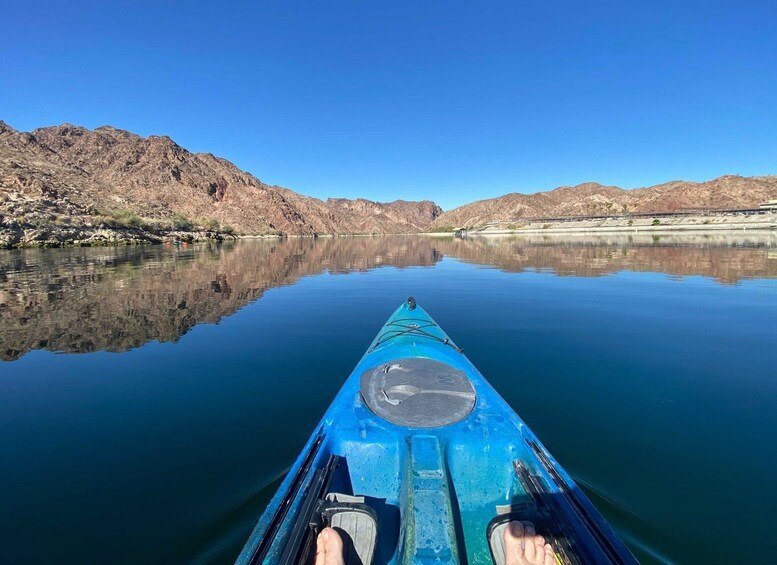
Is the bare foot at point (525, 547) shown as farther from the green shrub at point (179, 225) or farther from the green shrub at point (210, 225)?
the green shrub at point (210, 225)

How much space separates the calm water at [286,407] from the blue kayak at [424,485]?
46.4 inches

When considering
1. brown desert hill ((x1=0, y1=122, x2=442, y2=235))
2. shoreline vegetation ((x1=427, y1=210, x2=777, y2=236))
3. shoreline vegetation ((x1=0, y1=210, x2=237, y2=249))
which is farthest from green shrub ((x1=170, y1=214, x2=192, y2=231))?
shoreline vegetation ((x1=427, y1=210, x2=777, y2=236))

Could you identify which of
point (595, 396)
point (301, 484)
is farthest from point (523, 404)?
point (301, 484)

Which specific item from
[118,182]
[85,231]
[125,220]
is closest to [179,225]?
[125,220]

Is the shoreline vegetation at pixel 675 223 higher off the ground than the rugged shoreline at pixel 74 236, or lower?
higher

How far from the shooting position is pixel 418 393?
4.30 m

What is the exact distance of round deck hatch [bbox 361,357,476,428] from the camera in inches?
154

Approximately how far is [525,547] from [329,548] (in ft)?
4.77

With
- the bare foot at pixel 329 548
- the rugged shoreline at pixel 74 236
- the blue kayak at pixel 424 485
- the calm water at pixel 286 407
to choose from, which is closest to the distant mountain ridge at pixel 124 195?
the rugged shoreline at pixel 74 236

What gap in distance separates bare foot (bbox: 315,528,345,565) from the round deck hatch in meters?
1.35

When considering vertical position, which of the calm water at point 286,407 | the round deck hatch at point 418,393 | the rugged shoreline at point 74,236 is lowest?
the calm water at point 286,407

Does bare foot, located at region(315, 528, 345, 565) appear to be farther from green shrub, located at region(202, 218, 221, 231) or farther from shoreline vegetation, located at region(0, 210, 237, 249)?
green shrub, located at region(202, 218, 221, 231)

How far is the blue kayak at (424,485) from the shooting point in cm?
254

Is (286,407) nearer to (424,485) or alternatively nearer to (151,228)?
(424,485)
